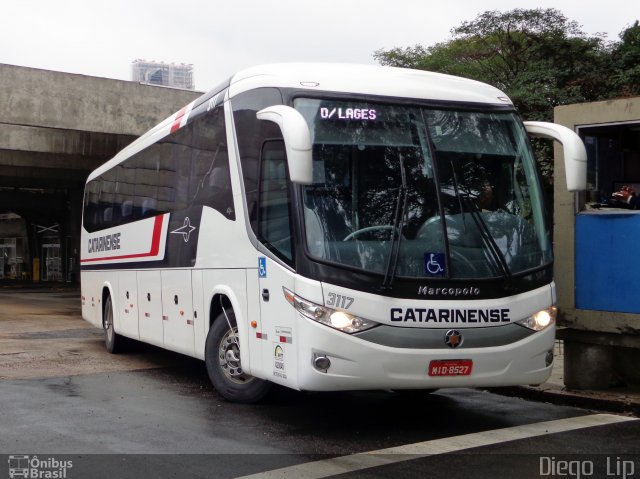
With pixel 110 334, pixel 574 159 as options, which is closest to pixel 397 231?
pixel 574 159

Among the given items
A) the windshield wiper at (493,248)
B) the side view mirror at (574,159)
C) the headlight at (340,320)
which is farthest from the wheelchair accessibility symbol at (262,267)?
the side view mirror at (574,159)

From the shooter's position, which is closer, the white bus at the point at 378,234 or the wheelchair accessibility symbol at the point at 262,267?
the white bus at the point at 378,234

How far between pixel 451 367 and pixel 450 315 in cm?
45

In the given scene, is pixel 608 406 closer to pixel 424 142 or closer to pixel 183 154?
pixel 424 142

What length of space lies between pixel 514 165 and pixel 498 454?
2.78 metres

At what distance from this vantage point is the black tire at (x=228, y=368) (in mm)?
9414

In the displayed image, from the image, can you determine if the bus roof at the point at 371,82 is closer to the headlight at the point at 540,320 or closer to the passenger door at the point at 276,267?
the passenger door at the point at 276,267

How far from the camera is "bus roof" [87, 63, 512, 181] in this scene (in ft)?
27.5

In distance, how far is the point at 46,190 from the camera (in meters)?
53.7

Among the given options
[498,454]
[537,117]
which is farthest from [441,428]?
[537,117]

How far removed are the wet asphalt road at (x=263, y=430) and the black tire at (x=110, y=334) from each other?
335cm

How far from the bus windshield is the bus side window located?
0.34 metres

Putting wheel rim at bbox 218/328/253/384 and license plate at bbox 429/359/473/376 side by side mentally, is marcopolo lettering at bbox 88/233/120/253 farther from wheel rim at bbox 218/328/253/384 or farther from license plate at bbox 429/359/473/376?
license plate at bbox 429/359/473/376

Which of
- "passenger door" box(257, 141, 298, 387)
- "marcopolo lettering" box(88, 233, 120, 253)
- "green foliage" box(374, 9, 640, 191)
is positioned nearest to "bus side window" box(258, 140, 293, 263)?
"passenger door" box(257, 141, 298, 387)
